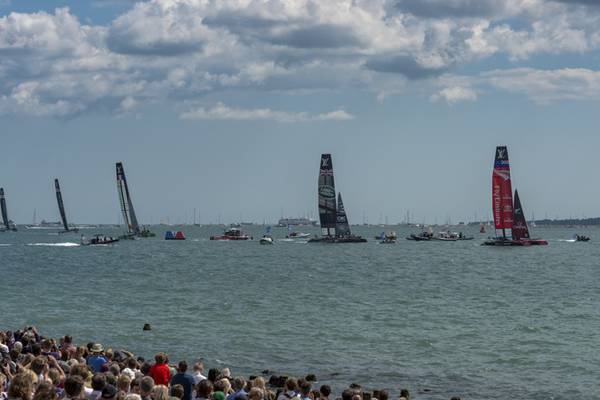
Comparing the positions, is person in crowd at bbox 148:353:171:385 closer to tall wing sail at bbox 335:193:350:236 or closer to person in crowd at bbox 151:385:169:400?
person in crowd at bbox 151:385:169:400

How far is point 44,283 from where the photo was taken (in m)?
72.9

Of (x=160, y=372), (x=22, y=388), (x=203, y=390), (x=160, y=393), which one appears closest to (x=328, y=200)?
(x=160, y=372)

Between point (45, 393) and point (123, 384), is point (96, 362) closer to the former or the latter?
point (123, 384)

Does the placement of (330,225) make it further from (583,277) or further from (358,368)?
(358,368)

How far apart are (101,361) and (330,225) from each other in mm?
110982

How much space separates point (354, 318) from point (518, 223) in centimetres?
8291

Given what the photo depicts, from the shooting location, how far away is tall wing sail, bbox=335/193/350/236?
431 ft

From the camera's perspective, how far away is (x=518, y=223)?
128375 millimetres

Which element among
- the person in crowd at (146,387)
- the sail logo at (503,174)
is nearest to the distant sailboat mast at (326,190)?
the sail logo at (503,174)

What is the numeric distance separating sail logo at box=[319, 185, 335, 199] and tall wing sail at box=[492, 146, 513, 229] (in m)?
22.0

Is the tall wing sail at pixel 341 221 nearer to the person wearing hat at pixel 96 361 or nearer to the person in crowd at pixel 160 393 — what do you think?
the person wearing hat at pixel 96 361

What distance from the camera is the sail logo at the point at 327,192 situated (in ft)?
422

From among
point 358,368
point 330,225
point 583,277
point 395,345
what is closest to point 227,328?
point 395,345

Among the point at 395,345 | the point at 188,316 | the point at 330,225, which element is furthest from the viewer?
the point at 330,225
